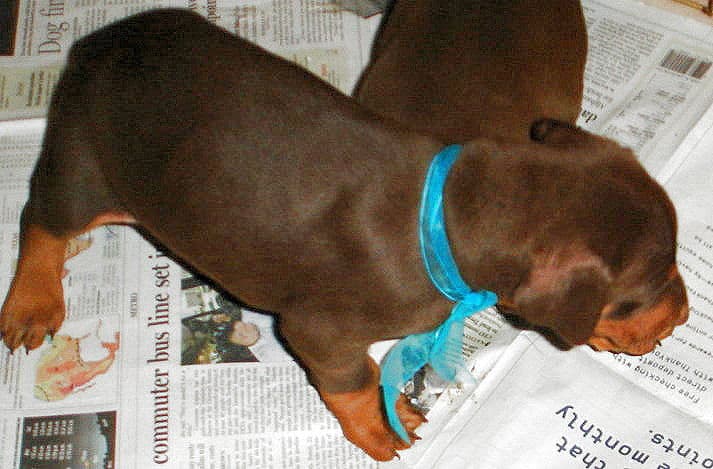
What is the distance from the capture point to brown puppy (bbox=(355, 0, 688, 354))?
1.33m

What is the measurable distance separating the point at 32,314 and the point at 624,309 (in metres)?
1.26

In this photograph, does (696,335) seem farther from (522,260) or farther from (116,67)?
(116,67)

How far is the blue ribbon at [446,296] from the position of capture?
1.40 metres

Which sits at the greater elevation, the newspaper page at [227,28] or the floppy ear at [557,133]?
the floppy ear at [557,133]

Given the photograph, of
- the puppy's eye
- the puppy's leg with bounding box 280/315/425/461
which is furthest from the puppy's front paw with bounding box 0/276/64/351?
the puppy's eye

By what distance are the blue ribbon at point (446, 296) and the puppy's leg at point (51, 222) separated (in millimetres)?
636

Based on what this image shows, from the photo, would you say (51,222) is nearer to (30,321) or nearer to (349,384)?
(30,321)

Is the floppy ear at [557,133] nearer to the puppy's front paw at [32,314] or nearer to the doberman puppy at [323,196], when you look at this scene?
the doberman puppy at [323,196]

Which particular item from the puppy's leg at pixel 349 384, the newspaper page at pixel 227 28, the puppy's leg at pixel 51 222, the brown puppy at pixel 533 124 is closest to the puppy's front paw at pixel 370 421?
the puppy's leg at pixel 349 384

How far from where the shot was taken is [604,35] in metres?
2.26

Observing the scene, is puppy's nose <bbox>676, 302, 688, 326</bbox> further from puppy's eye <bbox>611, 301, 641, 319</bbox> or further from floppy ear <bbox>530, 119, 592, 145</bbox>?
floppy ear <bbox>530, 119, 592, 145</bbox>

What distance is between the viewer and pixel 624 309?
4.79 feet

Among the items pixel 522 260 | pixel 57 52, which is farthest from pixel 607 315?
pixel 57 52

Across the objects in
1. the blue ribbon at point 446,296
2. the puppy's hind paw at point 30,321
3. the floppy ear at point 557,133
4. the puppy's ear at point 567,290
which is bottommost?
the puppy's hind paw at point 30,321
